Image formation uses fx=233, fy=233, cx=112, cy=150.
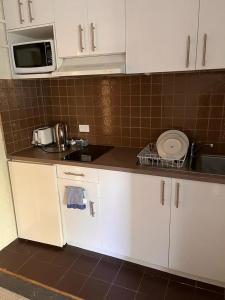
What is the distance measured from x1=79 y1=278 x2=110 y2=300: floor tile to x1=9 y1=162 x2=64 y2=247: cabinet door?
48 centimetres

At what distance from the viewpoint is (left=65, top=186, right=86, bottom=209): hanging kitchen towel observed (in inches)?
74.4

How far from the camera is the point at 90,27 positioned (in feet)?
5.62

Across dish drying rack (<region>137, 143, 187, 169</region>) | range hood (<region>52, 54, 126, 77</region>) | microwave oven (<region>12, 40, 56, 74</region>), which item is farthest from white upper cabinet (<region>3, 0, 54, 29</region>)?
dish drying rack (<region>137, 143, 187, 169</region>)

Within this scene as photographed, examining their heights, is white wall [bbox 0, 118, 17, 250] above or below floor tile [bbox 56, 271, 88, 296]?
above

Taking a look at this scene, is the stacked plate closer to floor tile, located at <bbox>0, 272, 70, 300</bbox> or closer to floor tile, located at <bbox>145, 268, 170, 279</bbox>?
floor tile, located at <bbox>145, 268, 170, 279</bbox>

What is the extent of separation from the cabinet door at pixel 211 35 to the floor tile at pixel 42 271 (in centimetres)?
189

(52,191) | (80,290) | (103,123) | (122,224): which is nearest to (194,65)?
(103,123)

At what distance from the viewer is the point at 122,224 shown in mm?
1861

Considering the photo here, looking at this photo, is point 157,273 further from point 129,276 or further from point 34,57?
point 34,57

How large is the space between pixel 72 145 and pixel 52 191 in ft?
1.83

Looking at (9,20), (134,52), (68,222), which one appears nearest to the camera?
(134,52)

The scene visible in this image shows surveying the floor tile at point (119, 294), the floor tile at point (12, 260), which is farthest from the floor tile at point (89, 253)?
the floor tile at point (12, 260)

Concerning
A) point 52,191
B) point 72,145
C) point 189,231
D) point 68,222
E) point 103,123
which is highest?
point 103,123

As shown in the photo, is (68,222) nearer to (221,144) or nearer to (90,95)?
(90,95)
